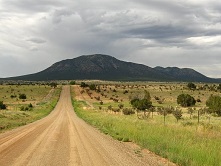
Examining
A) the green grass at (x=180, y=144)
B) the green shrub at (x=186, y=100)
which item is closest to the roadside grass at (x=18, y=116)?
the green grass at (x=180, y=144)

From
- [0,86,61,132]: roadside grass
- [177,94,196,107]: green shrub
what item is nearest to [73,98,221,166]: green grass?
[0,86,61,132]: roadside grass

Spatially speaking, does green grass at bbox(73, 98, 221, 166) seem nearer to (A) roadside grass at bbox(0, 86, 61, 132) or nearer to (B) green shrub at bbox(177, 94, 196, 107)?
(A) roadside grass at bbox(0, 86, 61, 132)

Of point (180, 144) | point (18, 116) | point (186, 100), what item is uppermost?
point (180, 144)

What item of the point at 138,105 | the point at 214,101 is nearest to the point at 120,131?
the point at 214,101

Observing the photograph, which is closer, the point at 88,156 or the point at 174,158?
the point at 174,158

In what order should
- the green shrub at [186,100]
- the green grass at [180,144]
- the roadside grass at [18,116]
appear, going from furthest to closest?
1. the green shrub at [186,100]
2. the roadside grass at [18,116]
3. the green grass at [180,144]

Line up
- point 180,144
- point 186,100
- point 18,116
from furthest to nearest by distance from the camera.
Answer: point 186,100 < point 18,116 < point 180,144

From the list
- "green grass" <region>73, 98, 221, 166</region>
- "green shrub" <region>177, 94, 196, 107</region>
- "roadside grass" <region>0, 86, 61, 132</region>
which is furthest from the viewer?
"green shrub" <region>177, 94, 196, 107</region>

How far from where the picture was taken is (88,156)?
1641 centimetres

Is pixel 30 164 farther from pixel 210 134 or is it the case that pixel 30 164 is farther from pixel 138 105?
pixel 138 105

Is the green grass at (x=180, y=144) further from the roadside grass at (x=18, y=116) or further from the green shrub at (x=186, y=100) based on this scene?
the green shrub at (x=186, y=100)

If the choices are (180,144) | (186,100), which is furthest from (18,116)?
(186,100)

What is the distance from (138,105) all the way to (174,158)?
59632 mm

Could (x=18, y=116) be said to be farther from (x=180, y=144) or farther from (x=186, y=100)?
(x=186, y=100)
